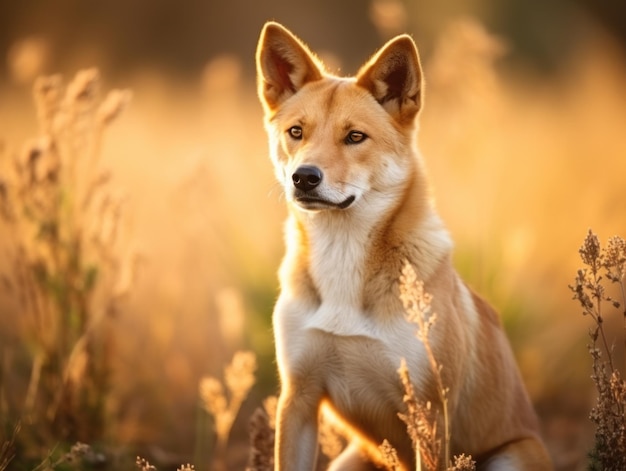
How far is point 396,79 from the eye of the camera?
4.03m

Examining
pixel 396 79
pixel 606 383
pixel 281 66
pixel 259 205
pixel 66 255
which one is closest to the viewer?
pixel 606 383

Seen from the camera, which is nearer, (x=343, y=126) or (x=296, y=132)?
(x=343, y=126)

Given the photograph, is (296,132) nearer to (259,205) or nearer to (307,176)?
(307,176)

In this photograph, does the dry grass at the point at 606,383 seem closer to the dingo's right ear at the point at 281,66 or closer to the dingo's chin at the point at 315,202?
the dingo's chin at the point at 315,202

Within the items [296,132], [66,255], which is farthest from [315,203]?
[66,255]

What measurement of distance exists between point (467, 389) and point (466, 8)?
595 centimetres

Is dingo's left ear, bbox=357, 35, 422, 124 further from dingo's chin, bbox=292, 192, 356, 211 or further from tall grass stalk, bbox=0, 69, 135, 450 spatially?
tall grass stalk, bbox=0, 69, 135, 450

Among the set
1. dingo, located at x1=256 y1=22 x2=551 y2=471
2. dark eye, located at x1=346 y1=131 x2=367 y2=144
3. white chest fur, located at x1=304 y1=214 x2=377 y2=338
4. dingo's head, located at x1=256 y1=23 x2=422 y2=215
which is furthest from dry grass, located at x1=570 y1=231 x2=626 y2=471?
dark eye, located at x1=346 y1=131 x2=367 y2=144

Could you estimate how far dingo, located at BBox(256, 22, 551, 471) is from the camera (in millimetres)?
3619

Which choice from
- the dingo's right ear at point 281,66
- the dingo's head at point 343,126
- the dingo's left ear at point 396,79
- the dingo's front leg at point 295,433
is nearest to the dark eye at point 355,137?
the dingo's head at point 343,126

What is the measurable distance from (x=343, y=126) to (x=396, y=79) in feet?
1.07

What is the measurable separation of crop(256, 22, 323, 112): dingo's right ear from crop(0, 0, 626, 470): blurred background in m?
0.87

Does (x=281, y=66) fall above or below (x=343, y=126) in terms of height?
above

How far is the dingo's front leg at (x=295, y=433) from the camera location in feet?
12.0
